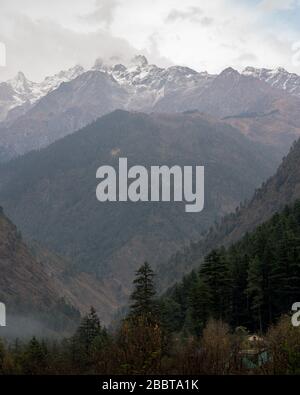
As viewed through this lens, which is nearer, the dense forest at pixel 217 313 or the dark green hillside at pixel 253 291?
the dense forest at pixel 217 313

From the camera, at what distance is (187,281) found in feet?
440

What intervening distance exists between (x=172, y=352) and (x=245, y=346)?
21.9 ft

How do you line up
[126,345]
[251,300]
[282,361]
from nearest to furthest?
[282,361]
[126,345]
[251,300]

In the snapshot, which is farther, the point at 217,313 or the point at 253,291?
the point at 253,291

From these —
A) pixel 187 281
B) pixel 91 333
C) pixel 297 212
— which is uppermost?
pixel 297 212

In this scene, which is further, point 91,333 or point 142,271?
point 91,333

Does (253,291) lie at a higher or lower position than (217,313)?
higher

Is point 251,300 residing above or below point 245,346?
above

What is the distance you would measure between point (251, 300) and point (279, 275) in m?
8.23

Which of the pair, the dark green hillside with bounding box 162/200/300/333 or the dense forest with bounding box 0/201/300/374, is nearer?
the dense forest with bounding box 0/201/300/374
